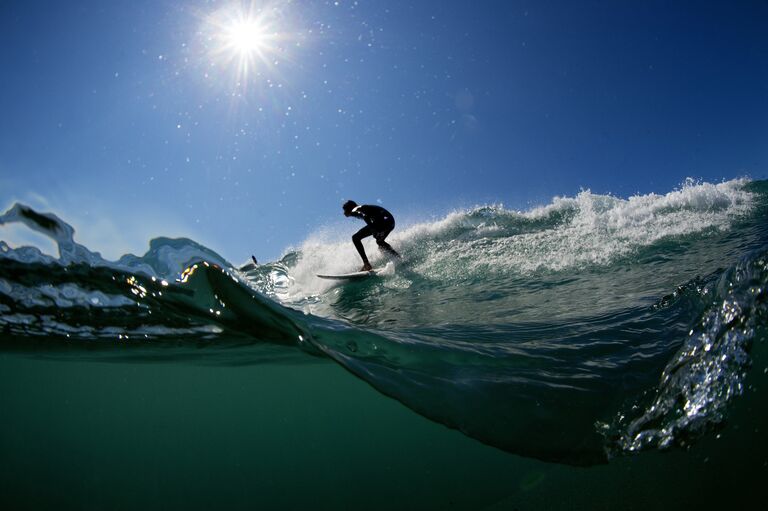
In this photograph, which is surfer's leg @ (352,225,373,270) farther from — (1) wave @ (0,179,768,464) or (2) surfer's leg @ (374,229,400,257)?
(1) wave @ (0,179,768,464)

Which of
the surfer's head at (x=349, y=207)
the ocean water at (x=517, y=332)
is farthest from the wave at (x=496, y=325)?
the surfer's head at (x=349, y=207)

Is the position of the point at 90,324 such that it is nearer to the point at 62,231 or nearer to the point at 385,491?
the point at 62,231

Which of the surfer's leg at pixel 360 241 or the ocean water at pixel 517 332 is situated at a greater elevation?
the surfer's leg at pixel 360 241

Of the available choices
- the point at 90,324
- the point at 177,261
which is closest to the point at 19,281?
the point at 90,324

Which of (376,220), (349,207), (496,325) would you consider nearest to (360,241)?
(376,220)

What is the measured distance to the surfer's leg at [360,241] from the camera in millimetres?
9827

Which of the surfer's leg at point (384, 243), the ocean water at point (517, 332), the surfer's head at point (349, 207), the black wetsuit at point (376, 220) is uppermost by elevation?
the surfer's head at point (349, 207)

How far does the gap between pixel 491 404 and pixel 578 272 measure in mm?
5815

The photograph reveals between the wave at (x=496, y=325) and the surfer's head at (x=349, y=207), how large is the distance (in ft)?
7.95

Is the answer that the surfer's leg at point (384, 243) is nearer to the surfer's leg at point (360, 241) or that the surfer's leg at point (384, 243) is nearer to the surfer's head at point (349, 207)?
the surfer's leg at point (360, 241)

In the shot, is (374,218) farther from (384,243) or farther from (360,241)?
(360,241)

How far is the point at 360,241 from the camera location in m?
10.1

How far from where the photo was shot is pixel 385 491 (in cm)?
986

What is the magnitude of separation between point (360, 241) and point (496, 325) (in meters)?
5.29
